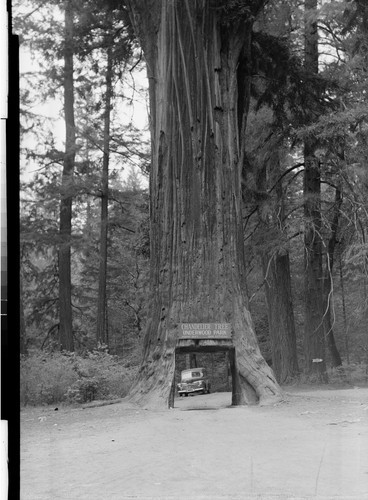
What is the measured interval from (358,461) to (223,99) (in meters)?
7.51

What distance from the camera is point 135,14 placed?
11.8m

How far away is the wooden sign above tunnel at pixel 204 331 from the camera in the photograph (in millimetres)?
10031

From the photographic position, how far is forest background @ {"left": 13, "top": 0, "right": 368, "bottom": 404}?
14117 millimetres

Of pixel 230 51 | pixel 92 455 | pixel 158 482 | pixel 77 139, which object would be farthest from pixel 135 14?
pixel 77 139

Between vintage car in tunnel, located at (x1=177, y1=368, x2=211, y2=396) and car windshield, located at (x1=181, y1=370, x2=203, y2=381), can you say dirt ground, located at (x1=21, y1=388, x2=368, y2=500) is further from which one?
car windshield, located at (x1=181, y1=370, x2=203, y2=381)

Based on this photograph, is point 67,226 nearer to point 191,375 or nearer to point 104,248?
point 104,248

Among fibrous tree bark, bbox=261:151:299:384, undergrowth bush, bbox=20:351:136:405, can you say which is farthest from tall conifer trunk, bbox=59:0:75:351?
undergrowth bush, bbox=20:351:136:405

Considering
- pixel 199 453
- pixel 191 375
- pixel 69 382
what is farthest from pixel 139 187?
pixel 199 453

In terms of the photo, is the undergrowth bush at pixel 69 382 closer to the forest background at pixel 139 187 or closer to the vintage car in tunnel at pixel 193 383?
the forest background at pixel 139 187

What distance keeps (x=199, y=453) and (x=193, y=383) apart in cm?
1787

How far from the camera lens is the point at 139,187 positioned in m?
26.9

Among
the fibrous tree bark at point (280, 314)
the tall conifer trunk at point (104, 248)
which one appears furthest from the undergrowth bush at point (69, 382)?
the tall conifer trunk at point (104, 248)

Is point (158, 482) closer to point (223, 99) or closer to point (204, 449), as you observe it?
point (204, 449)

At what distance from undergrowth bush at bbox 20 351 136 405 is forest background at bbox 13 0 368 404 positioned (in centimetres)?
4
